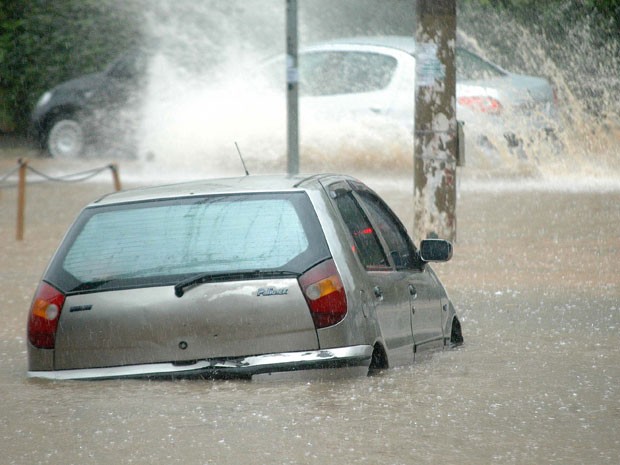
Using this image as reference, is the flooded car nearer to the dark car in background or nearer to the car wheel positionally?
the dark car in background

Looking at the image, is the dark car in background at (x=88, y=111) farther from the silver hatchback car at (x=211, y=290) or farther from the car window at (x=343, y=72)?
the silver hatchback car at (x=211, y=290)

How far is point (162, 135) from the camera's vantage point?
24.2 m

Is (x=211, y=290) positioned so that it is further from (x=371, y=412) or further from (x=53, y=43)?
(x=53, y=43)

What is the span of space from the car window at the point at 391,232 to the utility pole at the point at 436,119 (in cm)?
665

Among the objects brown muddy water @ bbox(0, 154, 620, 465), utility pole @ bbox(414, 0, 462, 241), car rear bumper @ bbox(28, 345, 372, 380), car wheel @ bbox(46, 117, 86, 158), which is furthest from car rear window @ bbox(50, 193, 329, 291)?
car wheel @ bbox(46, 117, 86, 158)

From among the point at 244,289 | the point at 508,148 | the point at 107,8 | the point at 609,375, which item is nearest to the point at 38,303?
the point at 244,289

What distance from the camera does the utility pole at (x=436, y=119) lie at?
15227mm

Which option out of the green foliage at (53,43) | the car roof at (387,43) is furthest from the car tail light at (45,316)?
the green foliage at (53,43)

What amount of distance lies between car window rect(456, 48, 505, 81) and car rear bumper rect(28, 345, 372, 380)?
49.2 feet

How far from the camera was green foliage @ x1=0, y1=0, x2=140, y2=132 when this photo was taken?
30.7 meters

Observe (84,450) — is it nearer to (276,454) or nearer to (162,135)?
(276,454)

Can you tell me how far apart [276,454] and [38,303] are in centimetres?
182

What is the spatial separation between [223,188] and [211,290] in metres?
0.68

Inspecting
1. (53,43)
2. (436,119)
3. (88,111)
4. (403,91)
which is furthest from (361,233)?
(53,43)
